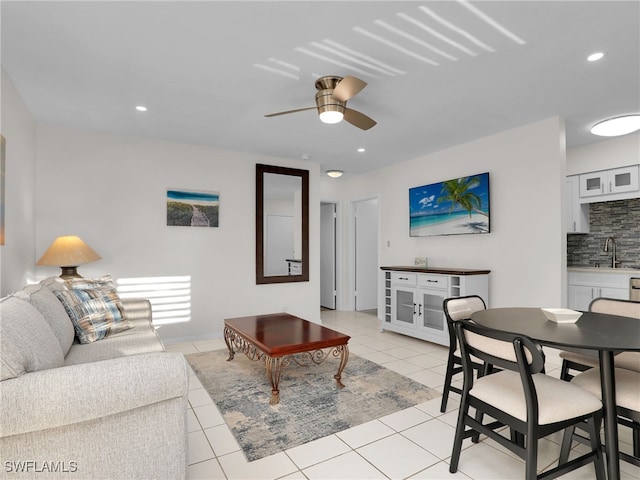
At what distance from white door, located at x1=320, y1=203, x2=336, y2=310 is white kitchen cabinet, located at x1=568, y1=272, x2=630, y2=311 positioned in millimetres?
3800

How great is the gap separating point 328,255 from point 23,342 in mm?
5664

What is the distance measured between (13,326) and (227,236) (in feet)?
10.8

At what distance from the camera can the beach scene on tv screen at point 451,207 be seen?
4207 millimetres

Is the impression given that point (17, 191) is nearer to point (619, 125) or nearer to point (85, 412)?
point (85, 412)

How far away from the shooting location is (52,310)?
7.27ft

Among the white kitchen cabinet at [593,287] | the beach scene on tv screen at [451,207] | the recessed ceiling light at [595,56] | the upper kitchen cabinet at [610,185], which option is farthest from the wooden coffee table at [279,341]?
the upper kitchen cabinet at [610,185]

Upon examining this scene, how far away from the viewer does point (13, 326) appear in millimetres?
1503

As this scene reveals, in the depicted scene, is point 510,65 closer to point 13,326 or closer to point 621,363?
point 621,363

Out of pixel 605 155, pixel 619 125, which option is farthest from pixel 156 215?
pixel 605 155

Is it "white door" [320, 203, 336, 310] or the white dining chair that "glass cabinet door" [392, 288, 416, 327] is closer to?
"white door" [320, 203, 336, 310]

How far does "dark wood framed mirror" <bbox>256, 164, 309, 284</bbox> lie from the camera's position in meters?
4.99

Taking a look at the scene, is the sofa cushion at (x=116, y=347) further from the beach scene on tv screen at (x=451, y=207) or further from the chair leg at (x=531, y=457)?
the beach scene on tv screen at (x=451, y=207)

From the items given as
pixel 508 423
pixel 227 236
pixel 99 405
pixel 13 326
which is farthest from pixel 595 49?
pixel 227 236

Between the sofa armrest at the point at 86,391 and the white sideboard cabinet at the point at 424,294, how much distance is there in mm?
3330
